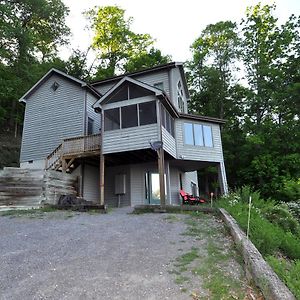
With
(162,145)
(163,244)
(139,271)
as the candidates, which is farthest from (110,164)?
(139,271)

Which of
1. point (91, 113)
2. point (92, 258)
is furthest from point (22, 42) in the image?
point (92, 258)

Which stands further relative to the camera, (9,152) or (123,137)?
(9,152)

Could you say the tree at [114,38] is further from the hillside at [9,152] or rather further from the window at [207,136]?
the window at [207,136]

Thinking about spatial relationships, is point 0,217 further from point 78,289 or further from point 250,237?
point 250,237

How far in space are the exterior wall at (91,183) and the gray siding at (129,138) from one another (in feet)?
11.7

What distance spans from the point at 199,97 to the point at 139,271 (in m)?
28.2

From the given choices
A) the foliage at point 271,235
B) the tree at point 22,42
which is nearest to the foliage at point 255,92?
the foliage at point 271,235

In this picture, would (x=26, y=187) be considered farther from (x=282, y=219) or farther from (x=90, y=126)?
(x=282, y=219)

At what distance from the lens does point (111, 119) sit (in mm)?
15172

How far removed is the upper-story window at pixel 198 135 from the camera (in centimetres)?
1748

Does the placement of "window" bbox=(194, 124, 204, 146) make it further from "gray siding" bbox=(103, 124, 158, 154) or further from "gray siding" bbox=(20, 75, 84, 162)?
"gray siding" bbox=(20, 75, 84, 162)

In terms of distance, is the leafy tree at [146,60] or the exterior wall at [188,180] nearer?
the exterior wall at [188,180]

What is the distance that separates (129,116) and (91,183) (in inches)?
210

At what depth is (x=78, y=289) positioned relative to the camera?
4465 mm
